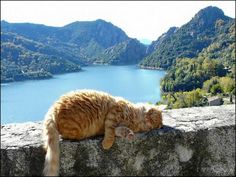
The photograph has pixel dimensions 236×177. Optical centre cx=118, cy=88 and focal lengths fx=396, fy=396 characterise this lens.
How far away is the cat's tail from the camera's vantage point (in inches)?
99.4

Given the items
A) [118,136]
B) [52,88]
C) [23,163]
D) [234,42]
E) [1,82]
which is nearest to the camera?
[23,163]

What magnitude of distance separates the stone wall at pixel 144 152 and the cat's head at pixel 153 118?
0.26 feet

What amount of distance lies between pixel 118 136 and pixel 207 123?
0.76 m

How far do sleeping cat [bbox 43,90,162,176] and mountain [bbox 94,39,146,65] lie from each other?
579 feet

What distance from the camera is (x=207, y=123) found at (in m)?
3.16

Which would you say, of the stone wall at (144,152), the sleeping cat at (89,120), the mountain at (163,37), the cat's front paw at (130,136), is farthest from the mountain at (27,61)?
the cat's front paw at (130,136)

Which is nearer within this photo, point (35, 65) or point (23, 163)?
point (23, 163)

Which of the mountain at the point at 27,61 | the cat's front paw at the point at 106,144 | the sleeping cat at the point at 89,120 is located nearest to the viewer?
the sleeping cat at the point at 89,120

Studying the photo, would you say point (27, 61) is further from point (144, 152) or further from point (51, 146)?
point (51, 146)

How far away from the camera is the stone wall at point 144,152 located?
8.80 ft

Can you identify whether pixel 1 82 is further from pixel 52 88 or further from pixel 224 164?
pixel 224 164

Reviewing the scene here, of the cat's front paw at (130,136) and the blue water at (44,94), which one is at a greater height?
the cat's front paw at (130,136)

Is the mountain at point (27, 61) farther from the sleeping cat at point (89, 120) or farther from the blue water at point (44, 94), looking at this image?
the sleeping cat at point (89, 120)

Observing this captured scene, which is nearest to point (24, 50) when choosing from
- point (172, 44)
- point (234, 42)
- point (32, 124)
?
point (172, 44)
